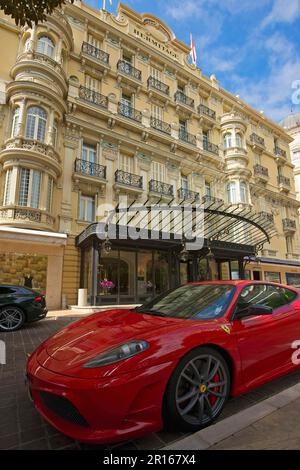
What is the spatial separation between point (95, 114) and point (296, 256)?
2147 centimetres

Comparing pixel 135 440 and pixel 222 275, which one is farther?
pixel 222 275

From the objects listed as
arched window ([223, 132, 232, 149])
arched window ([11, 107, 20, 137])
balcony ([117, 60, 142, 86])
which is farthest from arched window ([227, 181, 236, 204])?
arched window ([11, 107, 20, 137])

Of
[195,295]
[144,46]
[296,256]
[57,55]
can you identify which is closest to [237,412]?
[195,295]

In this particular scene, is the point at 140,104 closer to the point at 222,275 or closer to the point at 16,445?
the point at 222,275

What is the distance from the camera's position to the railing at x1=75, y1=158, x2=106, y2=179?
14.6 metres

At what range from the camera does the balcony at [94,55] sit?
16.4 meters

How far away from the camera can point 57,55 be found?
1442cm

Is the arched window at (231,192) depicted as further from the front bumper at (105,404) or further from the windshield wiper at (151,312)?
the front bumper at (105,404)

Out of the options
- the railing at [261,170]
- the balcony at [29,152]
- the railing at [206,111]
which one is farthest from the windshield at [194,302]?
the railing at [261,170]

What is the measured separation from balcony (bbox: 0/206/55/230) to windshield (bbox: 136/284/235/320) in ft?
33.2

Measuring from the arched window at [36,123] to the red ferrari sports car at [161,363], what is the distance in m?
12.6

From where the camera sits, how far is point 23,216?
39.2ft

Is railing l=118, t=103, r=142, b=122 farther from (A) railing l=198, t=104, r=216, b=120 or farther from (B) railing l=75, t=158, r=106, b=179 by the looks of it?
(A) railing l=198, t=104, r=216, b=120

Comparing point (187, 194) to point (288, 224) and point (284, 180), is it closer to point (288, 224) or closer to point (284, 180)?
point (288, 224)
